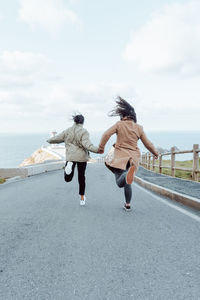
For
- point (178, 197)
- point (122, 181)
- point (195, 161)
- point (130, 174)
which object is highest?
point (195, 161)

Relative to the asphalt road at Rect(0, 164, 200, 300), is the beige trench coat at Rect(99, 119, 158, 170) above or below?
above

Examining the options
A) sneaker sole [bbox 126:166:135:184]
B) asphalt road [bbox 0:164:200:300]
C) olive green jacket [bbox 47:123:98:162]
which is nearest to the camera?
asphalt road [bbox 0:164:200:300]

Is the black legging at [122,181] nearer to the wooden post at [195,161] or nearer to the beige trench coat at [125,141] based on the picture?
the beige trench coat at [125,141]

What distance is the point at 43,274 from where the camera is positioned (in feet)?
8.23

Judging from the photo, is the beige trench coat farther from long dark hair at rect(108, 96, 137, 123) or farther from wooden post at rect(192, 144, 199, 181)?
wooden post at rect(192, 144, 199, 181)

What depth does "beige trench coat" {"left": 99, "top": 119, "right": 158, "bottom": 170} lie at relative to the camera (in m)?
5.02

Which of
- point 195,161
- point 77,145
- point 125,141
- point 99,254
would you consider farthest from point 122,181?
point 195,161

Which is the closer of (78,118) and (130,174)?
(130,174)

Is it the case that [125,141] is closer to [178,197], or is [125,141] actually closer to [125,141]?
[125,141]

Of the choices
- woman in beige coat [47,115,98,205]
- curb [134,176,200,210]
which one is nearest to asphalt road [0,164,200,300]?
curb [134,176,200,210]

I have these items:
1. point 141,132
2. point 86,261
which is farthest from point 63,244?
point 141,132

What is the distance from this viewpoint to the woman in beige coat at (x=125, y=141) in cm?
502

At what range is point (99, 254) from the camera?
301 centimetres

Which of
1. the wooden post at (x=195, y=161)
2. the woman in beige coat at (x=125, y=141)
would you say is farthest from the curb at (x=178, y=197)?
the wooden post at (x=195, y=161)
